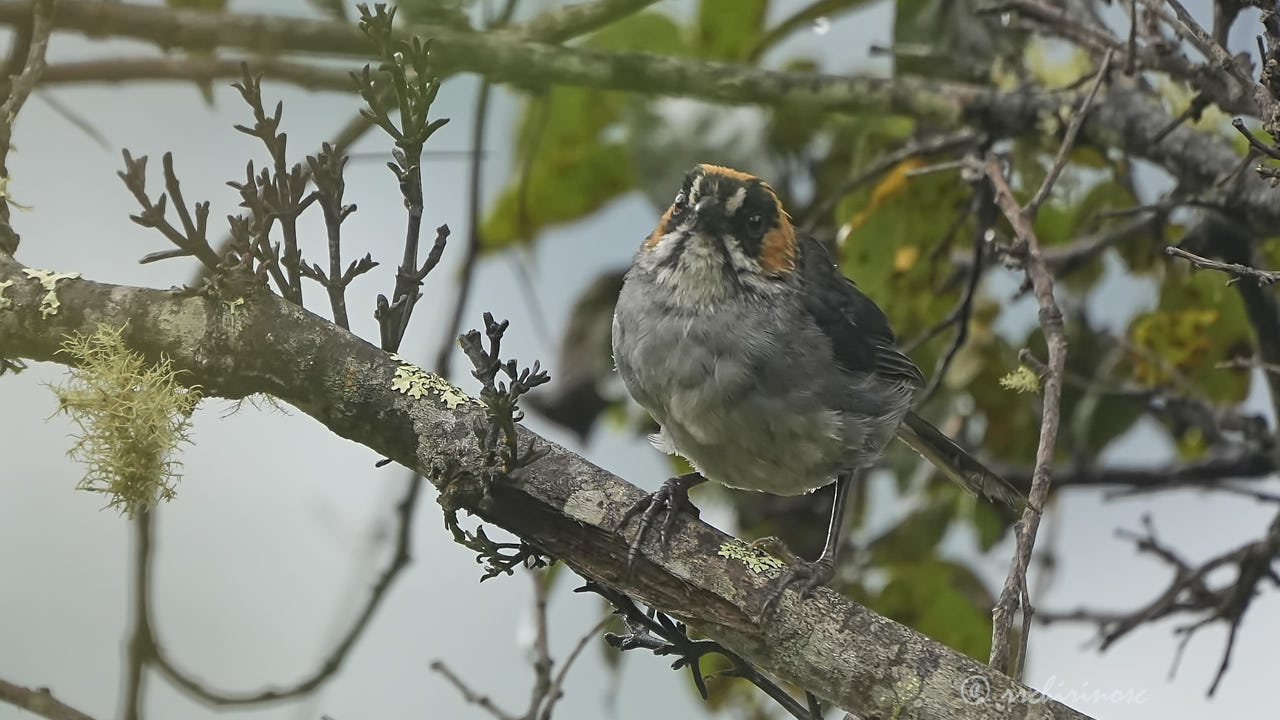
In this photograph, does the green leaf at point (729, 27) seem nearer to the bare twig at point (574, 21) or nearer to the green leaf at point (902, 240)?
the bare twig at point (574, 21)

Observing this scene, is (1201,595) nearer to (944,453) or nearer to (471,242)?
(944,453)

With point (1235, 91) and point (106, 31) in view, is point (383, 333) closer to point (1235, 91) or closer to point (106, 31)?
point (106, 31)

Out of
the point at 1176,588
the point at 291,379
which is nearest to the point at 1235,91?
the point at 1176,588

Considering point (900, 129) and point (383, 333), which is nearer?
point (383, 333)

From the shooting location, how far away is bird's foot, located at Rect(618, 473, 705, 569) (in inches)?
103

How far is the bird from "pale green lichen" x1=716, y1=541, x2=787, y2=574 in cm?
46

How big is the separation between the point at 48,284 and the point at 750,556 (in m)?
1.71

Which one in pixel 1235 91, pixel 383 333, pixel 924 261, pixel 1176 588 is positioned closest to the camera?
pixel 383 333

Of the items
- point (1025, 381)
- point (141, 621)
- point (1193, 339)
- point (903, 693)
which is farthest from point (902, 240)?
point (141, 621)

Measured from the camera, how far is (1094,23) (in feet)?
14.7

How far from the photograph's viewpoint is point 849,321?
12.5ft

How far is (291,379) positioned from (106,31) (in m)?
2.23

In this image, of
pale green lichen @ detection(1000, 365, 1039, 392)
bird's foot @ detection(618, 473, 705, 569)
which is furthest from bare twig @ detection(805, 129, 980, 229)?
bird's foot @ detection(618, 473, 705, 569)

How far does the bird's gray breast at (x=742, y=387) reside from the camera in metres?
3.42
